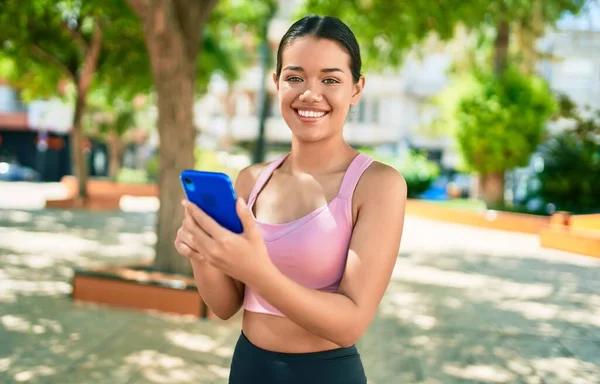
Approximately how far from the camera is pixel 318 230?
154 centimetres

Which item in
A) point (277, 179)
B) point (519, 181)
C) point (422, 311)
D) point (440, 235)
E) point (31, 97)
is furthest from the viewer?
point (519, 181)

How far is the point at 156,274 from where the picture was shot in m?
7.30

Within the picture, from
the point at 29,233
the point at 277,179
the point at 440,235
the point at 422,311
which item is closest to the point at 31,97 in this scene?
the point at 29,233

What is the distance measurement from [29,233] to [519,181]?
21.1 m

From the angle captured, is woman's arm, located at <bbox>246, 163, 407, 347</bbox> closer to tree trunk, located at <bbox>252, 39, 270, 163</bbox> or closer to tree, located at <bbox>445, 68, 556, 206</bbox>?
tree, located at <bbox>445, 68, 556, 206</bbox>

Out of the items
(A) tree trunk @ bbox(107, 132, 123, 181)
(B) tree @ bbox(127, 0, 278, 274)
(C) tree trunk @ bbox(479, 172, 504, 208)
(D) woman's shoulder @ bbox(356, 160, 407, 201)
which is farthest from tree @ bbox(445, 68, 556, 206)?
(A) tree trunk @ bbox(107, 132, 123, 181)

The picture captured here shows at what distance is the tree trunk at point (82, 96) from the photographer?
1775 centimetres

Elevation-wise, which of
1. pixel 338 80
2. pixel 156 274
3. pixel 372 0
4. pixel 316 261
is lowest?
pixel 156 274

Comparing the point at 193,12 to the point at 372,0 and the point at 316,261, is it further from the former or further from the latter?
the point at 316,261

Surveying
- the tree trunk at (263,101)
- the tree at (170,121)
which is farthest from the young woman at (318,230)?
the tree trunk at (263,101)

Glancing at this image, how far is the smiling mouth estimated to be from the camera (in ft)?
5.33

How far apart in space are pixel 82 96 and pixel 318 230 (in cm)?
1873

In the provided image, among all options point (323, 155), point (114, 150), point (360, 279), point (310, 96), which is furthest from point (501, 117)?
point (114, 150)

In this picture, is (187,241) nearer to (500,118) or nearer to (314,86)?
(314,86)
